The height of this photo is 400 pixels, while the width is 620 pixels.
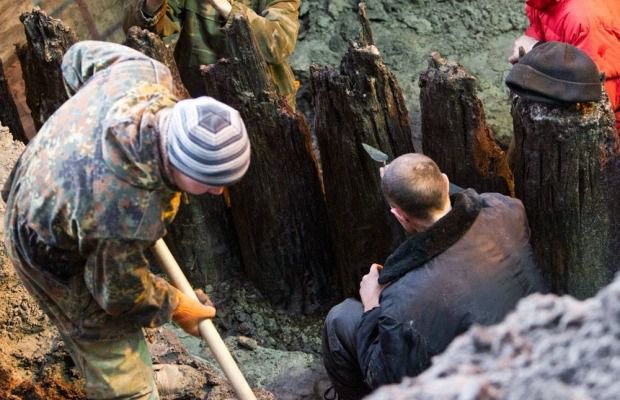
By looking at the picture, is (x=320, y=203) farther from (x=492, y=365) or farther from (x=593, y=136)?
(x=492, y=365)

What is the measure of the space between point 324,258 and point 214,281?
2.13 ft

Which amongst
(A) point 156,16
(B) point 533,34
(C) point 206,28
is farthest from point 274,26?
(B) point 533,34

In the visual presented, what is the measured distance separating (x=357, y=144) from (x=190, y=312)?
1.18 m

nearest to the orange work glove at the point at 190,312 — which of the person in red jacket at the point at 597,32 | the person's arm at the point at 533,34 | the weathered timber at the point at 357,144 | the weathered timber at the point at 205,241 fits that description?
the weathered timber at the point at 357,144

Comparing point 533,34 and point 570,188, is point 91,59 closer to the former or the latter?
point 570,188

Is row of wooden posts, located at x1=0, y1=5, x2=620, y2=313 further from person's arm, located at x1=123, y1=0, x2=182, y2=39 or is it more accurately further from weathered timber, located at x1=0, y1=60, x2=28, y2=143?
person's arm, located at x1=123, y1=0, x2=182, y2=39

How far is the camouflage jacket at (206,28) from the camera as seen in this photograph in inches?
198

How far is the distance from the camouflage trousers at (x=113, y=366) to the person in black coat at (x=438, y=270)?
91 centimetres

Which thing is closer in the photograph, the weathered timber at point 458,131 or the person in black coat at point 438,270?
Answer: the person in black coat at point 438,270

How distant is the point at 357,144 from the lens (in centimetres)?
396

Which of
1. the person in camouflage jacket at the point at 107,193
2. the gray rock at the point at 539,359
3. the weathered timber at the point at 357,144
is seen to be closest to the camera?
the gray rock at the point at 539,359

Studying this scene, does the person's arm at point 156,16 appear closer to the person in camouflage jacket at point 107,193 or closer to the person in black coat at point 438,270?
the person in camouflage jacket at point 107,193

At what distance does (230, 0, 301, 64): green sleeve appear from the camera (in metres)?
5.03

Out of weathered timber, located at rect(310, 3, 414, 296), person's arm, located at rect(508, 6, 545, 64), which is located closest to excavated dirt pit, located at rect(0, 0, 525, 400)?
weathered timber, located at rect(310, 3, 414, 296)
